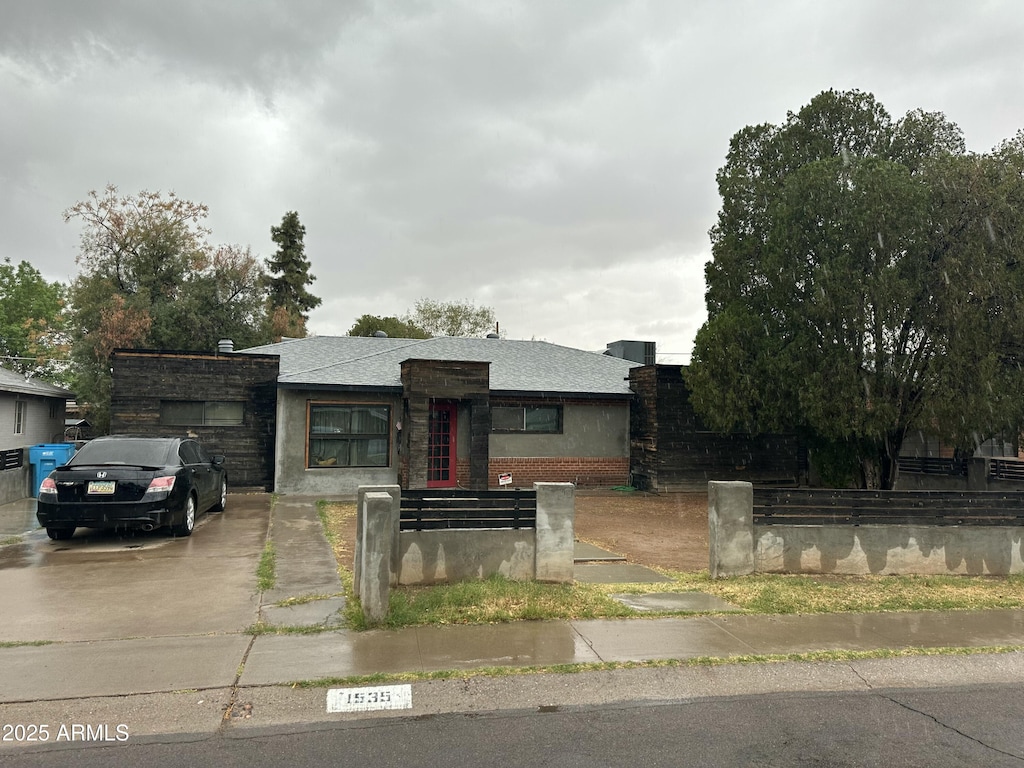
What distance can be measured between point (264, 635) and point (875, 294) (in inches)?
444

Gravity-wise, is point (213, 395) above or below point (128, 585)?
above

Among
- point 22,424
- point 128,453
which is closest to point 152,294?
point 22,424

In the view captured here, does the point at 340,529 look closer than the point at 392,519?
No

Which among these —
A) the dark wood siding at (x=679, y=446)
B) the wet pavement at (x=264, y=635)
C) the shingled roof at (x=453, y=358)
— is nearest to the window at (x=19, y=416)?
the shingled roof at (x=453, y=358)

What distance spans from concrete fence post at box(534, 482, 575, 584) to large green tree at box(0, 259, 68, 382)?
1767 inches

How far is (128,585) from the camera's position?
7.31m

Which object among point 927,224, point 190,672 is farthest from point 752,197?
point 190,672

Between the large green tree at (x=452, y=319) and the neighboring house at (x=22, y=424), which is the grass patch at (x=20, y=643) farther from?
the large green tree at (x=452, y=319)

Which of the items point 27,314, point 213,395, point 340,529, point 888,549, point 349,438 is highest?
point 27,314

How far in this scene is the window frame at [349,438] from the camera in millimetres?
16328

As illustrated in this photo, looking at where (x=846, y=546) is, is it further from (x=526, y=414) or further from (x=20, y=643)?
(x=526, y=414)

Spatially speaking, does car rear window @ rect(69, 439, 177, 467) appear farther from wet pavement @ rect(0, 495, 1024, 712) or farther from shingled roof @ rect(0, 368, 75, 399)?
shingled roof @ rect(0, 368, 75, 399)

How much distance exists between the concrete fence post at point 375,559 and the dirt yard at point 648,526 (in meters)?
4.17

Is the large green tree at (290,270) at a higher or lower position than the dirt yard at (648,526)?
higher
